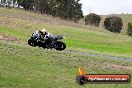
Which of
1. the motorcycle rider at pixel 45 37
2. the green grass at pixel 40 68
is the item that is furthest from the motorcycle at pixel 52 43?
the green grass at pixel 40 68

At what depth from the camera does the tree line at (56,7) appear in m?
125

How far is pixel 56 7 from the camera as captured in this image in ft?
414

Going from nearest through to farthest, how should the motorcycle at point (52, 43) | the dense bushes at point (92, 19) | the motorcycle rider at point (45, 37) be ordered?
the motorcycle at point (52, 43), the motorcycle rider at point (45, 37), the dense bushes at point (92, 19)

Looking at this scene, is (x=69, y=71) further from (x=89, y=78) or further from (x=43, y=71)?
(x=89, y=78)

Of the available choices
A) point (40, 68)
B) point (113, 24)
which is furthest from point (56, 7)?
point (40, 68)

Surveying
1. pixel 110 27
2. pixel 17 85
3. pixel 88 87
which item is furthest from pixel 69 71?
pixel 110 27

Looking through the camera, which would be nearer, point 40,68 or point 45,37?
point 40,68

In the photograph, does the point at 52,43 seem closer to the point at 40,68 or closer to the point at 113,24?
the point at 40,68

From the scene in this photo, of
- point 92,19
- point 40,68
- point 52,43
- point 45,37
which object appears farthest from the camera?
point 92,19

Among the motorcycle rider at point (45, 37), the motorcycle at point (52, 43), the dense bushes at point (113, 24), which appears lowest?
the dense bushes at point (113, 24)

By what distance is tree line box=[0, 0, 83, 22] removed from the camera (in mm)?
125125

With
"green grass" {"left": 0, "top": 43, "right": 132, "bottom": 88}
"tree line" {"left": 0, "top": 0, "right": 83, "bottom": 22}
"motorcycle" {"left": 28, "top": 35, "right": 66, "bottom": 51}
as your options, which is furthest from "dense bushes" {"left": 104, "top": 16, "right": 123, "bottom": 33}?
"green grass" {"left": 0, "top": 43, "right": 132, "bottom": 88}

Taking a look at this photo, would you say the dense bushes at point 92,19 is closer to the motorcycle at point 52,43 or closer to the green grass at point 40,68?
the motorcycle at point 52,43

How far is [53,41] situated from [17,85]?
15241 mm
